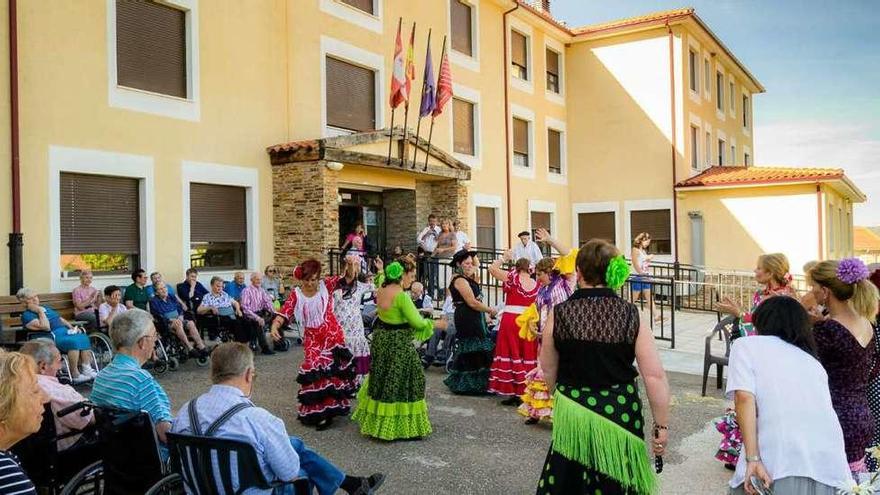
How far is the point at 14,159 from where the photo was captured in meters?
9.04

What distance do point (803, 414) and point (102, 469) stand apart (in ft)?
11.6

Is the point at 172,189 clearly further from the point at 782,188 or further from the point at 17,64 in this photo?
the point at 782,188

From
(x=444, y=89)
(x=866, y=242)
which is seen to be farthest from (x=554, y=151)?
(x=866, y=242)

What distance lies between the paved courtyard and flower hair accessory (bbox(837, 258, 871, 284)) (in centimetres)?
196

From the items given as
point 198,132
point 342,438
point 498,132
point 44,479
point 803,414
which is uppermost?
point 498,132

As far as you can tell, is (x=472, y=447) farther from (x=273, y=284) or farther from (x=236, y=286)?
(x=273, y=284)

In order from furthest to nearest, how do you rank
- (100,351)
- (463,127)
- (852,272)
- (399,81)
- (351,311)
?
(463,127) → (399,81) → (100,351) → (351,311) → (852,272)

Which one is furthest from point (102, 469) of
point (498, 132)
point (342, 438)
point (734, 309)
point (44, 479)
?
point (498, 132)

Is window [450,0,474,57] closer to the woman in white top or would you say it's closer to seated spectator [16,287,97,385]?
seated spectator [16,287,97,385]

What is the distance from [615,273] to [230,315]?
8.05m

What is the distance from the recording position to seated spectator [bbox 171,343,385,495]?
3.03m

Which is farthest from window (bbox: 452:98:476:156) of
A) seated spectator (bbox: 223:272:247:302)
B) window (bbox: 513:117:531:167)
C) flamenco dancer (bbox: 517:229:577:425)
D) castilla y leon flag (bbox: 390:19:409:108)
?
flamenco dancer (bbox: 517:229:577:425)

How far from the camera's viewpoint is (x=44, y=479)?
11.7ft

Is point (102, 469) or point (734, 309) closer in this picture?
point (102, 469)
